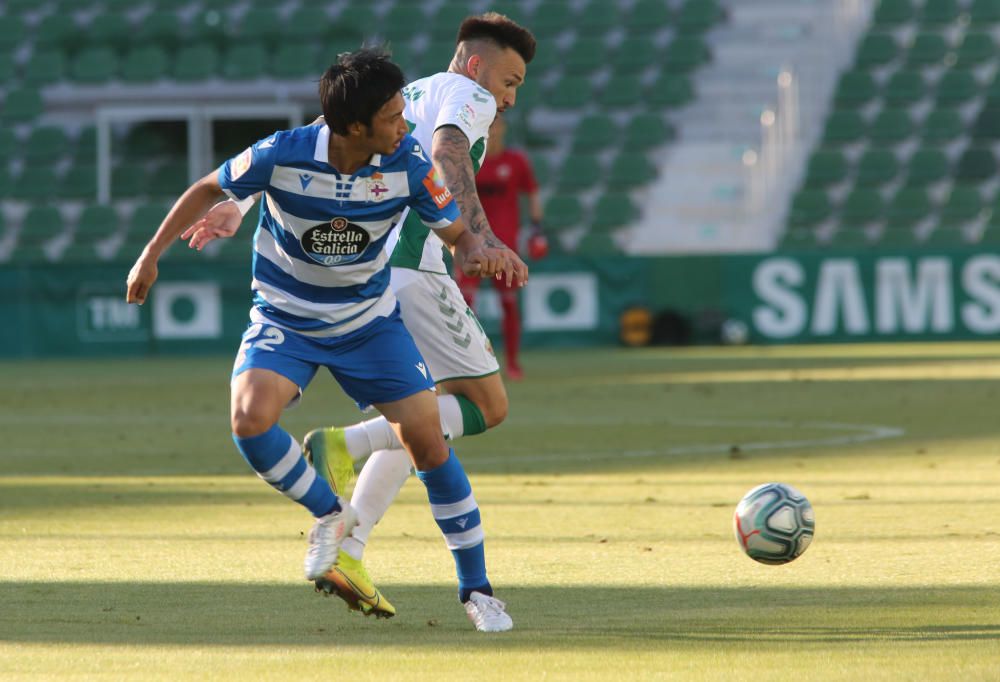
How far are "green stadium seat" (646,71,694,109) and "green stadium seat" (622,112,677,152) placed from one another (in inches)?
19.9

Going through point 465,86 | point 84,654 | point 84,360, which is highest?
point 465,86

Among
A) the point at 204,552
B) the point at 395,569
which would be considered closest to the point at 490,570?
the point at 395,569

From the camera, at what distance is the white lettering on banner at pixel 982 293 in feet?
69.1

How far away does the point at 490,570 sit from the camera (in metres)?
5.69

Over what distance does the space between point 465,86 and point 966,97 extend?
68.7 feet

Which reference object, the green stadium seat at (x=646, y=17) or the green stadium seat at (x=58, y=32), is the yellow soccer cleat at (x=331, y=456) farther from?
the green stadium seat at (x=58, y=32)

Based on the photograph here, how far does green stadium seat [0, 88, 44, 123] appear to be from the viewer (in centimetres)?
2736

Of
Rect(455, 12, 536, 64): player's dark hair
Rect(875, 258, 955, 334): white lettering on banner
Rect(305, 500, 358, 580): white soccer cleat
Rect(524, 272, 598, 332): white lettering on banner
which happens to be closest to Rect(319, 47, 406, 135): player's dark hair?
Rect(305, 500, 358, 580): white soccer cleat

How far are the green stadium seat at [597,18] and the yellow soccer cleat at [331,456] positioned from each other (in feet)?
74.1

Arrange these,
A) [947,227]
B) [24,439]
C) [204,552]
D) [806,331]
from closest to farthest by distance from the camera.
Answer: [204,552], [24,439], [806,331], [947,227]

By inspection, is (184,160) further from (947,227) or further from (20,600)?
(20,600)

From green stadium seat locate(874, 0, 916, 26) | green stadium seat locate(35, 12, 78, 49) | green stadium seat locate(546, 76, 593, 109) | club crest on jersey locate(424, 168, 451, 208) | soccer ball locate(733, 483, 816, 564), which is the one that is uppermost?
green stadium seat locate(874, 0, 916, 26)

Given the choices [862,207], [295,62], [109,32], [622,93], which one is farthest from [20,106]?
[862,207]

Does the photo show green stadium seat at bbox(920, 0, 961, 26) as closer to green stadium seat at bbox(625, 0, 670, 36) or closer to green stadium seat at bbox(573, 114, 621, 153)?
green stadium seat at bbox(625, 0, 670, 36)
